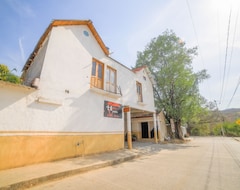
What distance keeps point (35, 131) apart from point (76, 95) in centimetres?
271

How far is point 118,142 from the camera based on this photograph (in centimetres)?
1004

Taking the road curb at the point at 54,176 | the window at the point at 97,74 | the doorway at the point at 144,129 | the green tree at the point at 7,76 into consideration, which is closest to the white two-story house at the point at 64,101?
the window at the point at 97,74

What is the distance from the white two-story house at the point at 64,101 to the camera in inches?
213

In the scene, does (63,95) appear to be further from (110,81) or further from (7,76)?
(110,81)

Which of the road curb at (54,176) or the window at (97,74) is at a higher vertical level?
the window at (97,74)

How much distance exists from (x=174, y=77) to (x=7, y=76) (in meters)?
16.4

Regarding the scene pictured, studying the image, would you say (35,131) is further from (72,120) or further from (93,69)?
(93,69)

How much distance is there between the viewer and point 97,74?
9.74 meters

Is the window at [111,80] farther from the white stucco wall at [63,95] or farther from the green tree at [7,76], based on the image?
the green tree at [7,76]

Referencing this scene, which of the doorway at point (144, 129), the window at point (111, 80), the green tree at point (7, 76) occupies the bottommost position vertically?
the doorway at point (144, 129)

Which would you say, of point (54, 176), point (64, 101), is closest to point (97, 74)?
point (64, 101)

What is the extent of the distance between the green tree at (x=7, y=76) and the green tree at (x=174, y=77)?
15273 millimetres

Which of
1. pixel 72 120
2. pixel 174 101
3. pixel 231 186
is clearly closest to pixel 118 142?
pixel 72 120

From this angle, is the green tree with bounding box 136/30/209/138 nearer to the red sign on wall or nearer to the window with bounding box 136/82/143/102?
the window with bounding box 136/82/143/102
